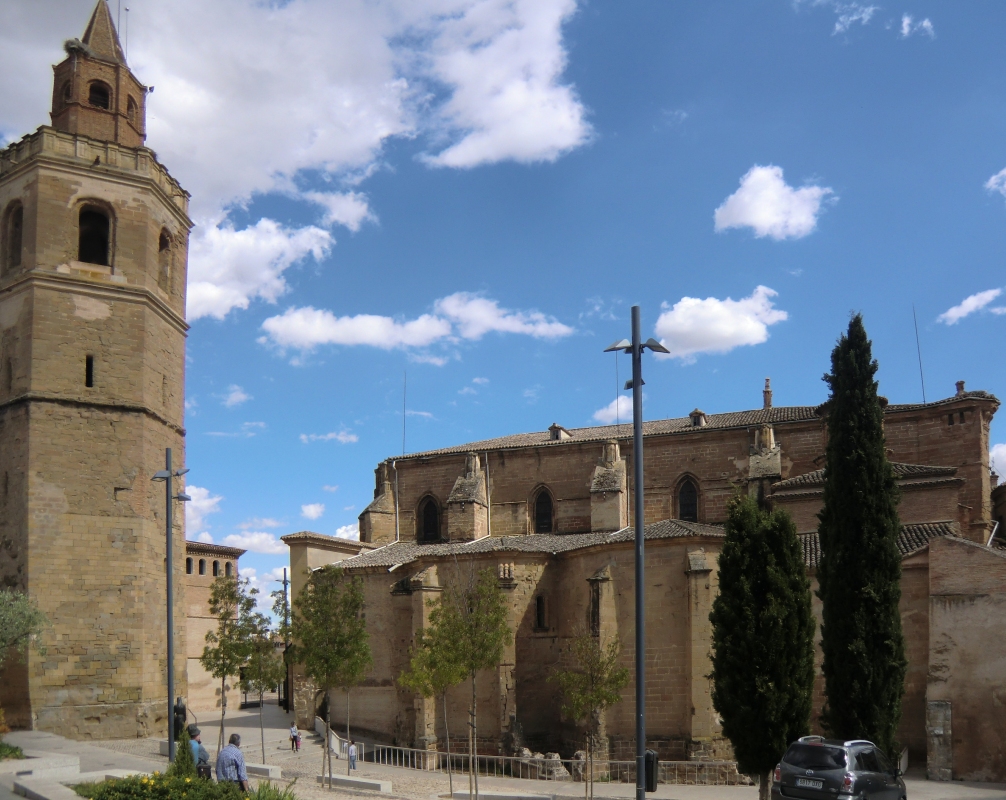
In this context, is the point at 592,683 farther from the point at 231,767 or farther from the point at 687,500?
the point at 687,500

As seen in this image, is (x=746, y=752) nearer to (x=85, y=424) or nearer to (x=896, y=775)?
(x=896, y=775)

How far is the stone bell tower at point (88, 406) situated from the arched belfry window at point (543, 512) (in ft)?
44.0

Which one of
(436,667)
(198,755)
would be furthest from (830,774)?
(436,667)

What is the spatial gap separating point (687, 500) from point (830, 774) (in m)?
20.9

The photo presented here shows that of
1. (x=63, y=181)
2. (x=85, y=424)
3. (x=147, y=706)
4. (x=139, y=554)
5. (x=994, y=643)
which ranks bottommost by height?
(x=147, y=706)

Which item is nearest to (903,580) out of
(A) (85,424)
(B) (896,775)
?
(B) (896,775)

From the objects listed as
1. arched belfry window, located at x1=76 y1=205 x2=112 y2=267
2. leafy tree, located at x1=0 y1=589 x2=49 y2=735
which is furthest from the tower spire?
leafy tree, located at x1=0 y1=589 x2=49 y2=735

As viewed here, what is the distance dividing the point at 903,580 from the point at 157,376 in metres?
23.0

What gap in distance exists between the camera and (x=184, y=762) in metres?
14.5

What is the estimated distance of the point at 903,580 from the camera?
2536cm

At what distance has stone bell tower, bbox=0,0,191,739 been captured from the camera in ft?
86.7

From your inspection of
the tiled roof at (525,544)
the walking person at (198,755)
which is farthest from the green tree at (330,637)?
the tiled roof at (525,544)

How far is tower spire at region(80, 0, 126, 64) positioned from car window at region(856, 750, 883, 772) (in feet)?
98.9

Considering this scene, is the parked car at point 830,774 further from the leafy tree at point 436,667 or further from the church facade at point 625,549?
the church facade at point 625,549
